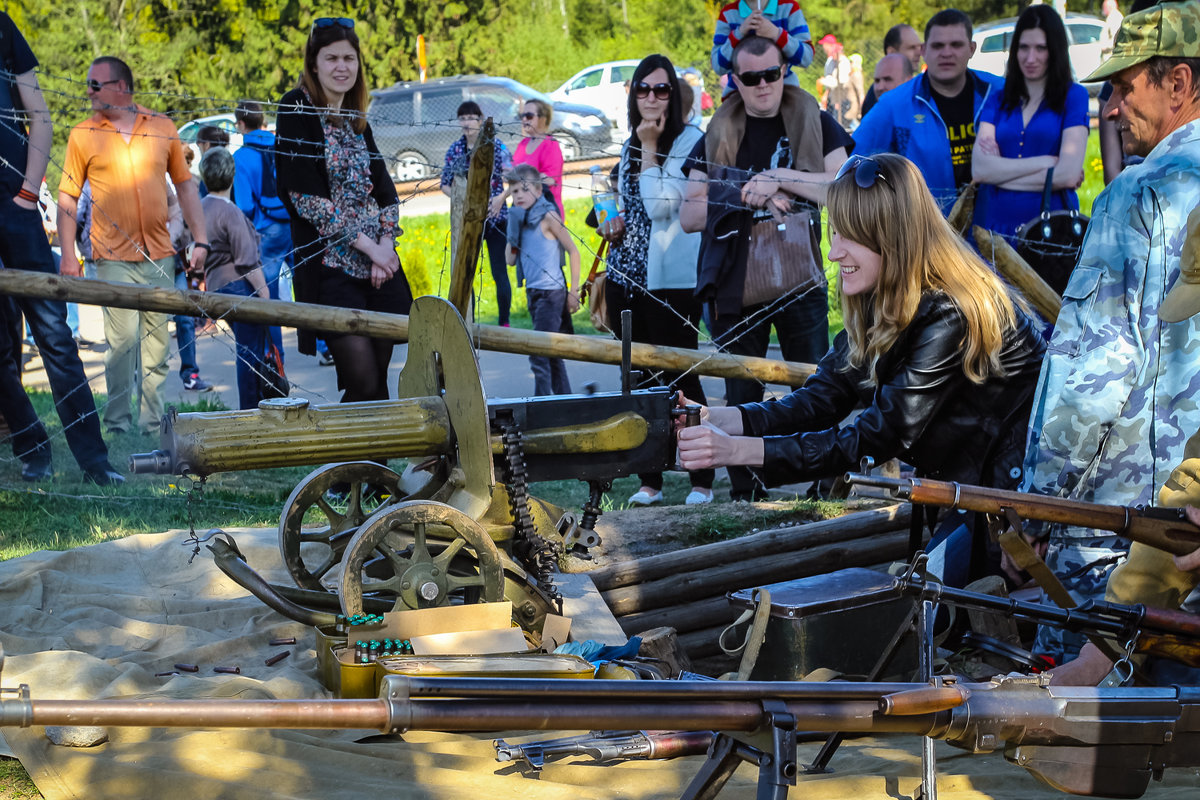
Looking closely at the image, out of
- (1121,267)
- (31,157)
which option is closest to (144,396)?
(31,157)

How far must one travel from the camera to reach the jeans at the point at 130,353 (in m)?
7.72

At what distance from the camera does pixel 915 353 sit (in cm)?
397

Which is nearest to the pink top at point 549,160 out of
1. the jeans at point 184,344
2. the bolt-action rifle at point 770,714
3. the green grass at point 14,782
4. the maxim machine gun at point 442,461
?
the jeans at point 184,344

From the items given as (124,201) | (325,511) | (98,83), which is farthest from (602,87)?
(325,511)

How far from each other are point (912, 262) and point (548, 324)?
472 centimetres

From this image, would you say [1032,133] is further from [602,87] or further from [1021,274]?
[602,87]

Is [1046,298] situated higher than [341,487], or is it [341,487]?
[1046,298]

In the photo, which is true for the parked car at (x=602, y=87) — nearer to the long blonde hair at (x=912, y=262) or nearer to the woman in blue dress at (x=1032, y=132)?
the woman in blue dress at (x=1032, y=132)

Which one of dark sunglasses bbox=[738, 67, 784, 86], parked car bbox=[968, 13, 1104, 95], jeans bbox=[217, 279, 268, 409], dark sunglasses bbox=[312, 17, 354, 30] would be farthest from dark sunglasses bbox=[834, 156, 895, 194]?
parked car bbox=[968, 13, 1104, 95]

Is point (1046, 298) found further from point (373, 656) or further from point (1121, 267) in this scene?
point (373, 656)

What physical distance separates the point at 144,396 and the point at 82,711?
7.39 m

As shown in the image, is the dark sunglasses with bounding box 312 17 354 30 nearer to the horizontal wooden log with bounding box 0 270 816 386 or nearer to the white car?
the horizontal wooden log with bounding box 0 270 816 386

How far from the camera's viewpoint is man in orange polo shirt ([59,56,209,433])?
24.4 ft

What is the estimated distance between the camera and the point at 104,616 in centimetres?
443
